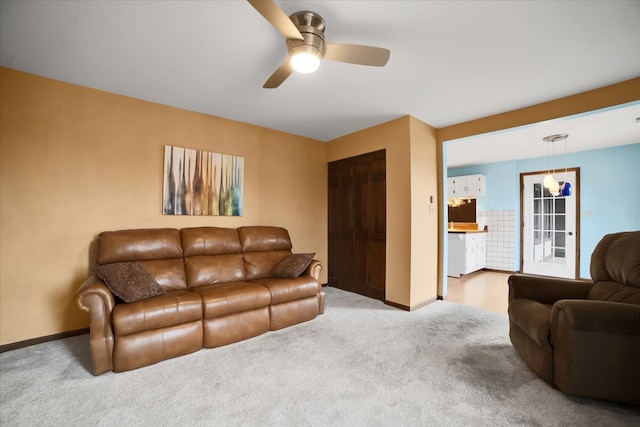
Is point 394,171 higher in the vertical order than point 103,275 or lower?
higher

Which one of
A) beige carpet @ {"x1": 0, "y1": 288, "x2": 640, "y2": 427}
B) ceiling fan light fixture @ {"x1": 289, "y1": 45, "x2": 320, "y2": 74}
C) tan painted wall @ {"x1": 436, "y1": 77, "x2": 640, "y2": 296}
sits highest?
tan painted wall @ {"x1": 436, "y1": 77, "x2": 640, "y2": 296}

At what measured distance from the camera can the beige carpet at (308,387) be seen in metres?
1.55

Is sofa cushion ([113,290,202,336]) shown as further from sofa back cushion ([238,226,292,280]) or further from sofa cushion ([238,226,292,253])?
sofa cushion ([238,226,292,253])

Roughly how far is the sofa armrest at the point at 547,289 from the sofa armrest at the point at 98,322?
3295 millimetres

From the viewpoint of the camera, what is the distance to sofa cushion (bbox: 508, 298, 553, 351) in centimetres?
182

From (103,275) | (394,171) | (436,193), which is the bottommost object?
(103,275)

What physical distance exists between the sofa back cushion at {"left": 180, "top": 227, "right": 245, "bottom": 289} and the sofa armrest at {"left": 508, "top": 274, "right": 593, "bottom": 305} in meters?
2.77

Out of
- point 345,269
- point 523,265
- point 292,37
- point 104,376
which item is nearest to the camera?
point 292,37

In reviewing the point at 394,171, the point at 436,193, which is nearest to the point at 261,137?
the point at 394,171

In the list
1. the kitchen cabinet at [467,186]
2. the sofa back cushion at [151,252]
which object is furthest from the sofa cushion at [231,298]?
the kitchen cabinet at [467,186]

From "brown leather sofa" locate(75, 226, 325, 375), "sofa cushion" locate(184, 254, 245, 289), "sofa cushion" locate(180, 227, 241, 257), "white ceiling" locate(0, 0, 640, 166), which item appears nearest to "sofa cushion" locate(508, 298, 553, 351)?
"brown leather sofa" locate(75, 226, 325, 375)

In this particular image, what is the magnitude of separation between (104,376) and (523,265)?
22.8 feet

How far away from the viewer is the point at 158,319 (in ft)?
6.93

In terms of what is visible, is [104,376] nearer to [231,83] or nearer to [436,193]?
[231,83]
